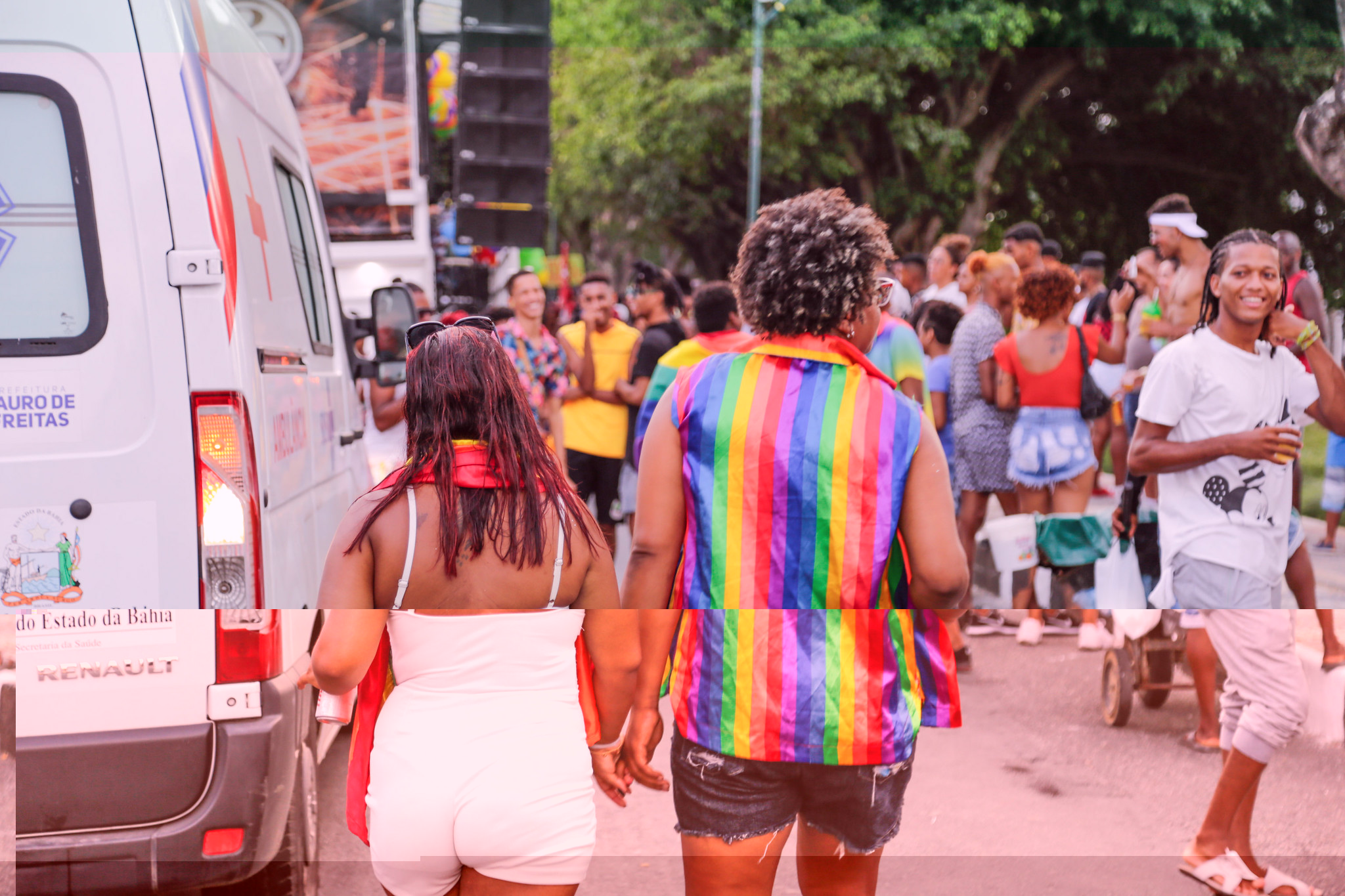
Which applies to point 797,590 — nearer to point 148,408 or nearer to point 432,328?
point 432,328

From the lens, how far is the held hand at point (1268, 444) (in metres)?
3.52

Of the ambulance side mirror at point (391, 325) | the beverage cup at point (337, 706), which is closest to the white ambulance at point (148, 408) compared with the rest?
the beverage cup at point (337, 706)

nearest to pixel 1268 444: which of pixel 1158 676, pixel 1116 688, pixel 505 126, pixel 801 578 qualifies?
pixel 1158 676

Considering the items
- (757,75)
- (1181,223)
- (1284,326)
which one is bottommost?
(1284,326)

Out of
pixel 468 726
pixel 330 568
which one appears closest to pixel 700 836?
pixel 468 726

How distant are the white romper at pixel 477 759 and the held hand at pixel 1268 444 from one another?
220 cm

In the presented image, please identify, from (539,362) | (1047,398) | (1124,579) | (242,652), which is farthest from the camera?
(539,362)

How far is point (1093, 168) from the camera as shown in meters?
A: 26.9

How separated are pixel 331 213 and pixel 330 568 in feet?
51.4

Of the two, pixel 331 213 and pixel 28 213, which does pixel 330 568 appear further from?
pixel 331 213

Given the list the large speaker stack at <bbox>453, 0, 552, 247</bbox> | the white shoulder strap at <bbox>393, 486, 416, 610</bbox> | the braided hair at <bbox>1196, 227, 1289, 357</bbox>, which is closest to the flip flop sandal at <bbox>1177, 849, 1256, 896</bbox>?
the braided hair at <bbox>1196, 227, 1289, 357</bbox>

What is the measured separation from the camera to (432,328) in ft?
7.81

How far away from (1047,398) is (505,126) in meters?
7.39

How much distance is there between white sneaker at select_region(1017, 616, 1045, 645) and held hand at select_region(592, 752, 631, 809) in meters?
0.79
